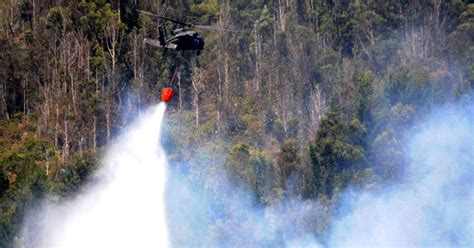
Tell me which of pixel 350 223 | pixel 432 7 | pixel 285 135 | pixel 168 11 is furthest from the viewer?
pixel 432 7

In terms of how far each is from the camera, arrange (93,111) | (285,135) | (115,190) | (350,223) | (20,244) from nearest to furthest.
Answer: (20,244) < (350,223) < (115,190) < (93,111) < (285,135)

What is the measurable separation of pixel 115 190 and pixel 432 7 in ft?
109

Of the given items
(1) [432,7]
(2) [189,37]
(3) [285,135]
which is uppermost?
(2) [189,37]

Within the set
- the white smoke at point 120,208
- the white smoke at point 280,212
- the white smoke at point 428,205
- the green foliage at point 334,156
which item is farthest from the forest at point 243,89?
the white smoke at point 428,205

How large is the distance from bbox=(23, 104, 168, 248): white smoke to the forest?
931 mm

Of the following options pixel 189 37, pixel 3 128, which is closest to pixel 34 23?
pixel 3 128

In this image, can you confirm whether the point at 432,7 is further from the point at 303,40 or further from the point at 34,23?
the point at 34,23

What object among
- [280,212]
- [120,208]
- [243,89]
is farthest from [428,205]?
[243,89]

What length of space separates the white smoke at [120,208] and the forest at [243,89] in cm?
93

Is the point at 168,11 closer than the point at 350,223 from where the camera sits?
No

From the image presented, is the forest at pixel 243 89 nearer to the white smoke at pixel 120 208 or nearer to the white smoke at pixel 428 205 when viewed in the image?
the white smoke at pixel 120 208

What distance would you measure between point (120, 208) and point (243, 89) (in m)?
18.7

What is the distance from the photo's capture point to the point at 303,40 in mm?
70188

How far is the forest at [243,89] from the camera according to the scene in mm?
50438
